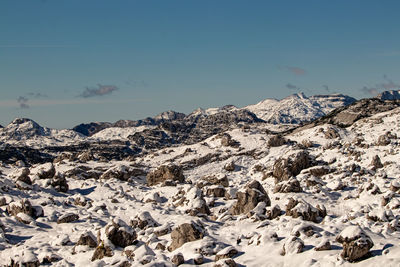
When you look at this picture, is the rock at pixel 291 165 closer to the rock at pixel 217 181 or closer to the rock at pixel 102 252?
the rock at pixel 217 181

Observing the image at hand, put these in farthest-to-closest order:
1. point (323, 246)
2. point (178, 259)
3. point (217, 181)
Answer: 1. point (217, 181)
2. point (178, 259)
3. point (323, 246)

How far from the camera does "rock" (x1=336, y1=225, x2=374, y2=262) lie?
2339 centimetres

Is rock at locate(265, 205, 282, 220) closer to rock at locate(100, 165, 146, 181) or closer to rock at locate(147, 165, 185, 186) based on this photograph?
rock at locate(147, 165, 185, 186)

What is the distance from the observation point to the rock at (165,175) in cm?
7138

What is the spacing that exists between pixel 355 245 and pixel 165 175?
168ft

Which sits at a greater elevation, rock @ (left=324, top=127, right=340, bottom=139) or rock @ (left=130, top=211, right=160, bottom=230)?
rock @ (left=324, top=127, right=340, bottom=139)

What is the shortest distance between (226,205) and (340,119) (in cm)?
9739

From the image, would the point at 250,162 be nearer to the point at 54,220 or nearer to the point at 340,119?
the point at 54,220

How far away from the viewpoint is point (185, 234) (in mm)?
32219

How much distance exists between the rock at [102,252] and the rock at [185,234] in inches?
191

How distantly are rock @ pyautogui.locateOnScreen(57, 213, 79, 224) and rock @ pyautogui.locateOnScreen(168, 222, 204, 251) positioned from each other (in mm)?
17331

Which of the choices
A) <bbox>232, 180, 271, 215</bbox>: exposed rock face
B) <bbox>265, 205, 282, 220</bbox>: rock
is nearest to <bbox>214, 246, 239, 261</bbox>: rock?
<bbox>265, 205, 282, 220</bbox>: rock

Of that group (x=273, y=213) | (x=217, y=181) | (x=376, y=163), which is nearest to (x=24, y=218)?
(x=273, y=213)

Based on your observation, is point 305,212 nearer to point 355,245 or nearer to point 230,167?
point 355,245
